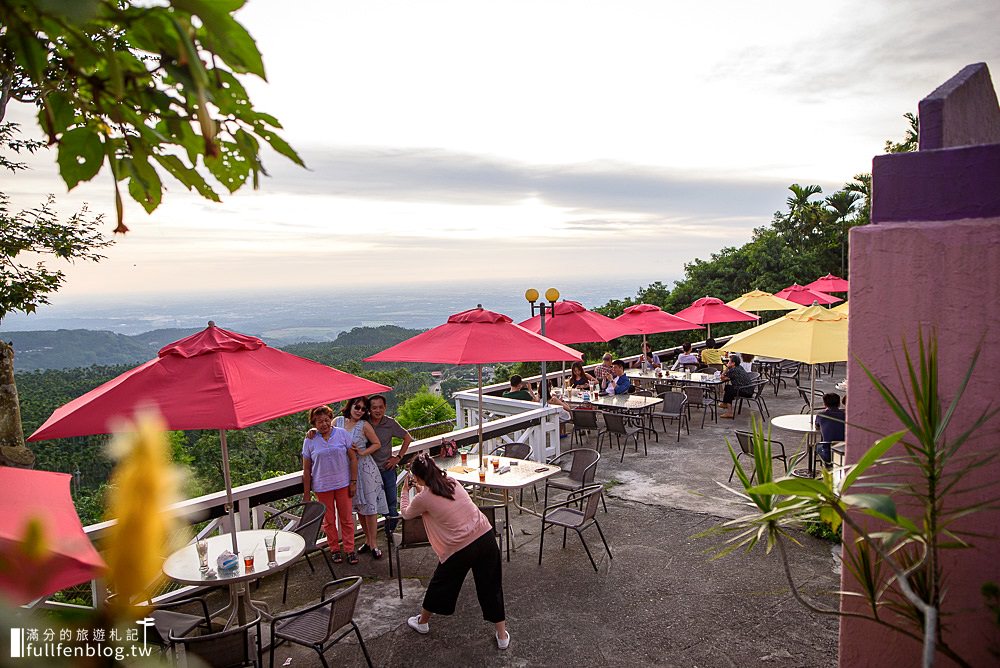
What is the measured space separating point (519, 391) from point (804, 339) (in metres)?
5.42

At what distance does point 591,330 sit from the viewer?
12289 mm

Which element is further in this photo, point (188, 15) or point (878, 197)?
point (878, 197)

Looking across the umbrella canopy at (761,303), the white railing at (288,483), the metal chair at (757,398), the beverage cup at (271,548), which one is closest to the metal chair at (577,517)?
the white railing at (288,483)

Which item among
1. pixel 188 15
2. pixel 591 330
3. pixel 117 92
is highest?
pixel 188 15

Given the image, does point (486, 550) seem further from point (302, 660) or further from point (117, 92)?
point (117, 92)

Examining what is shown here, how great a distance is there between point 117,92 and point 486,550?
512 cm

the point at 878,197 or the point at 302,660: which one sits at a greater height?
the point at 878,197

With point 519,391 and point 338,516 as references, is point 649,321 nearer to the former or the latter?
point 519,391

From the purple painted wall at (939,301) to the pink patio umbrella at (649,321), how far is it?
9.85 metres

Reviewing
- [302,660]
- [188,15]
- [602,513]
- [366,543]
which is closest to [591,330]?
[602,513]

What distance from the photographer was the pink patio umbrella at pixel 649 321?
14.1m

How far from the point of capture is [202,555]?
566cm

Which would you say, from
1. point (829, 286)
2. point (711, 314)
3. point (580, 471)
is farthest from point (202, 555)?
point (829, 286)

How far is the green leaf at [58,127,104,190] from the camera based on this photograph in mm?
1432
